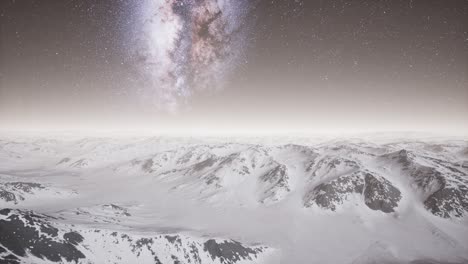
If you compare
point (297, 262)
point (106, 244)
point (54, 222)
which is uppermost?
point (54, 222)

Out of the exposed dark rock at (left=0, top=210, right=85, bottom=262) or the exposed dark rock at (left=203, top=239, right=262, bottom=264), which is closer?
the exposed dark rock at (left=0, top=210, right=85, bottom=262)

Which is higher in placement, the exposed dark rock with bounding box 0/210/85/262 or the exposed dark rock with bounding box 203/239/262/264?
the exposed dark rock with bounding box 0/210/85/262

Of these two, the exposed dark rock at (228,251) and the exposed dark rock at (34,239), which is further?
the exposed dark rock at (228,251)

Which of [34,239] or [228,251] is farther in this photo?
[228,251]

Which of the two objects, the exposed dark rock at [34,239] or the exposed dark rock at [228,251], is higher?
the exposed dark rock at [34,239]

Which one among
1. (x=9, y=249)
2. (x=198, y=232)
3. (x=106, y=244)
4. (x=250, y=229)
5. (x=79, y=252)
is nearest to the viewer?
(x=9, y=249)

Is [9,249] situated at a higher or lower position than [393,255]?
higher

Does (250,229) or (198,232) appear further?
(250,229)

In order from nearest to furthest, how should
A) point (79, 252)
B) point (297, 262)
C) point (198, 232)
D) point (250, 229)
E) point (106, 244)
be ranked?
point (79, 252) < point (106, 244) < point (297, 262) < point (198, 232) < point (250, 229)

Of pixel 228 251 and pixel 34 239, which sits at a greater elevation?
pixel 34 239

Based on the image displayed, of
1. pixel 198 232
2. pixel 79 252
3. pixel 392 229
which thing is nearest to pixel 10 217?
pixel 79 252

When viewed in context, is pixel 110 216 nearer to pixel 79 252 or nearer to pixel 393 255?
pixel 79 252
